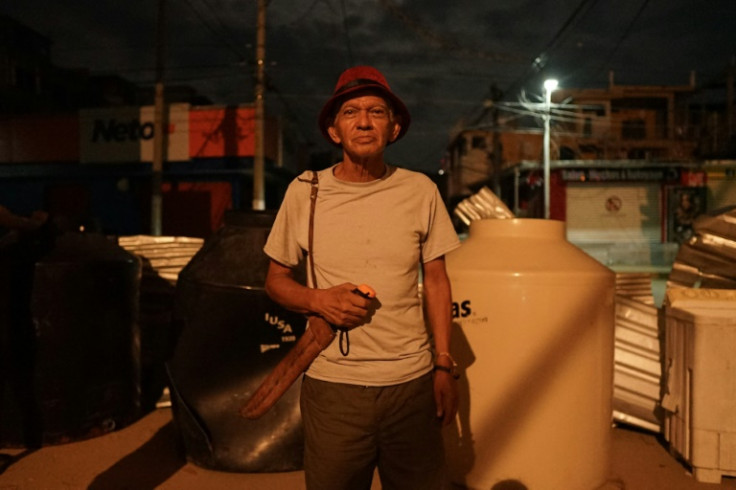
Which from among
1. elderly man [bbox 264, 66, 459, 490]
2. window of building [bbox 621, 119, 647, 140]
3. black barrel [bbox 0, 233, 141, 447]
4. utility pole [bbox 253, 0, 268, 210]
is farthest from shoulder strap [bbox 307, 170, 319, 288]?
window of building [bbox 621, 119, 647, 140]

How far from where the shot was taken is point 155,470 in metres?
3.21

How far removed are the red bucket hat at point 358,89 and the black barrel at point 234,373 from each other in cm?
156

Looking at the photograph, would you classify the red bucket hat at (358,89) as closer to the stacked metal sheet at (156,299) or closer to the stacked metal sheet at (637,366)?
the stacked metal sheet at (637,366)

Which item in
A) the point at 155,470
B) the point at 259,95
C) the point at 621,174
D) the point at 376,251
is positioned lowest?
the point at 155,470

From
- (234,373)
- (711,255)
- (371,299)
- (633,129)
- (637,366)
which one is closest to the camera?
(371,299)

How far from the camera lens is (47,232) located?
12.1 feet

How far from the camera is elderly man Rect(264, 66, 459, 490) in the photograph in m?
1.69

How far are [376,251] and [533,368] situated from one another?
1.37 metres

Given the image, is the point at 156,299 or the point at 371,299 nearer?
the point at 371,299

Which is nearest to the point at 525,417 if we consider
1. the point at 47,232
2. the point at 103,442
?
the point at 103,442

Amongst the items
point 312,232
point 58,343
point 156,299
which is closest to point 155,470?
point 58,343

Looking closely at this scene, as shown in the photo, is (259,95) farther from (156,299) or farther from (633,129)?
(633,129)

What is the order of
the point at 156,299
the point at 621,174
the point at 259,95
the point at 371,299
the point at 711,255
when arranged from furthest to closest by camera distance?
the point at 621,174 < the point at 259,95 < the point at 156,299 < the point at 711,255 < the point at 371,299

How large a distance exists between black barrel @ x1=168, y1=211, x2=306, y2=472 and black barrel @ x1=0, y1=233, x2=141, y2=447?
83 cm
